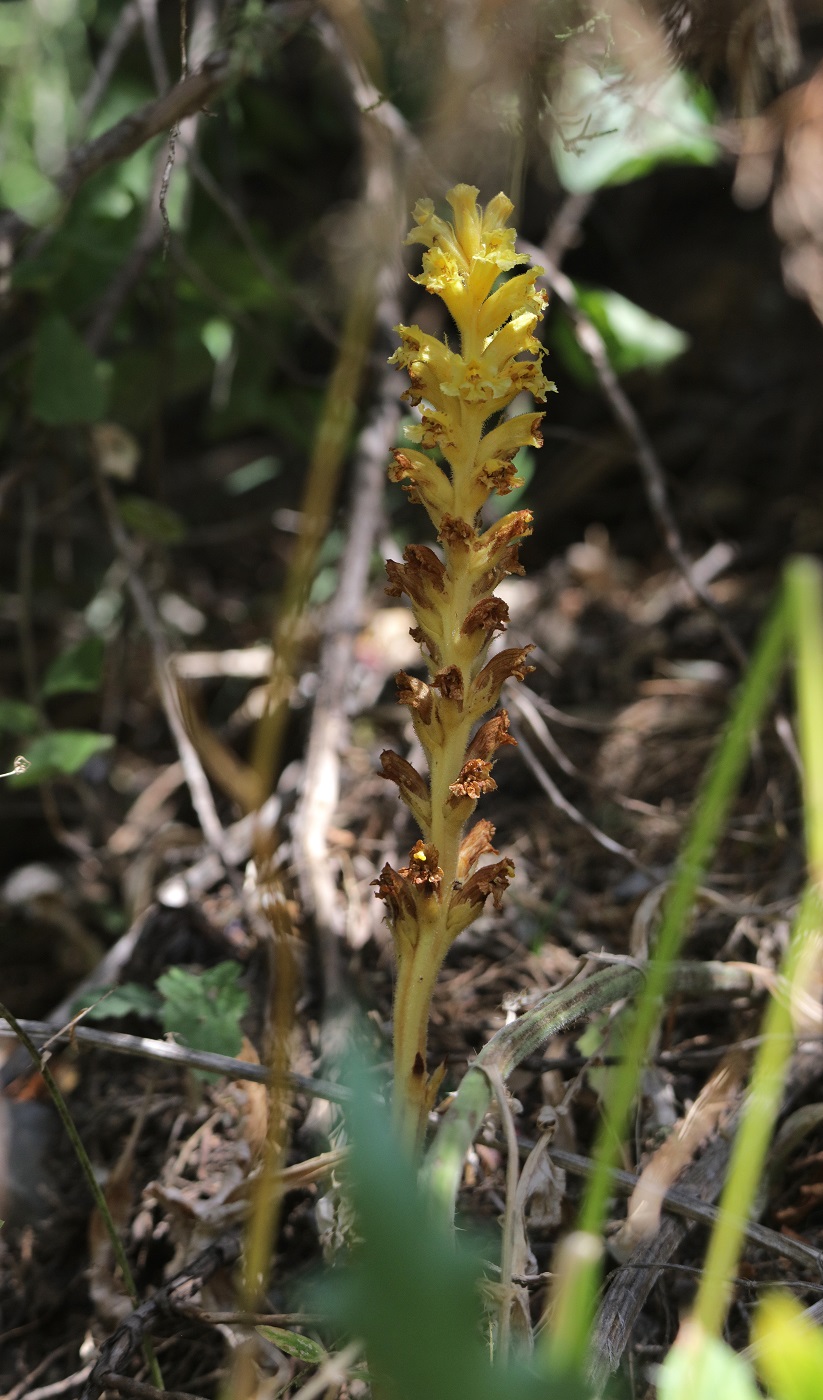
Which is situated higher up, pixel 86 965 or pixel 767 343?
pixel 767 343

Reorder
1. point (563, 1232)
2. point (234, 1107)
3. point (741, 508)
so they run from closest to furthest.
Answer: point (563, 1232), point (234, 1107), point (741, 508)

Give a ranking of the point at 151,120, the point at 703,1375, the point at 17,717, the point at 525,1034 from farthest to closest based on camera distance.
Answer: the point at 17,717 < the point at 151,120 < the point at 525,1034 < the point at 703,1375

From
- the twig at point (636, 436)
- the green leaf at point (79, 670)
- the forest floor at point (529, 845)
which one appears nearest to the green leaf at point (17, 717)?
the green leaf at point (79, 670)

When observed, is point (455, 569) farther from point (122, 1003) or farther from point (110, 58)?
point (110, 58)

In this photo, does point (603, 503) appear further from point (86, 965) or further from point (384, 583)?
point (86, 965)

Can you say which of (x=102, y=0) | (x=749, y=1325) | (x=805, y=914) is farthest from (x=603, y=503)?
(x=749, y=1325)

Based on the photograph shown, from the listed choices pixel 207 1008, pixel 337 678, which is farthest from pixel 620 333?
pixel 207 1008

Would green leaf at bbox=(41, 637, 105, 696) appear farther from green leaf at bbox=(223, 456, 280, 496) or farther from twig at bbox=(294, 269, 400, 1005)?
green leaf at bbox=(223, 456, 280, 496)
